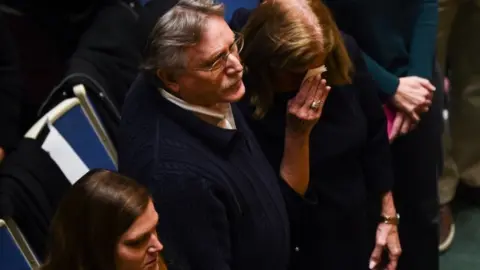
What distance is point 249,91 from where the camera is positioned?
157cm

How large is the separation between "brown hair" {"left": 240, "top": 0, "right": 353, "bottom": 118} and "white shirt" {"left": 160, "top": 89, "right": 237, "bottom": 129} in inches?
4.4

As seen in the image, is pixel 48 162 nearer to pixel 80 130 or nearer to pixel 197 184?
pixel 80 130


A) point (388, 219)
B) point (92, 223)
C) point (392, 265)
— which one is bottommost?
point (392, 265)

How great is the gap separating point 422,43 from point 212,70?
873 mm

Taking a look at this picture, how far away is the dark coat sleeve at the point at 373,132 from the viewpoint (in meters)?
1.74

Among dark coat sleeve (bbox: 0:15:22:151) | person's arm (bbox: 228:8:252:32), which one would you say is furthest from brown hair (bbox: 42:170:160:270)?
dark coat sleeve (bbox: 0:15:22:151)

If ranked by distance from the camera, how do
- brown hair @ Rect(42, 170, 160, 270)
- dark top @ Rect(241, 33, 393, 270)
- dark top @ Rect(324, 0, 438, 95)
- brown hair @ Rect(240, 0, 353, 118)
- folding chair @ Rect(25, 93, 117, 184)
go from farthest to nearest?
dark top @ Rect(324, 0, 438, 95)
folding chair @ Rect(25, 93, 117, 184)
dark top @ Rect(241, 33, 393, 270)
brown hair @ Rect(240, 0, 353, 118)
brown hair @ Rect(42, 170, 160, 270)

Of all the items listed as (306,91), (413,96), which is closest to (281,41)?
(306,91)

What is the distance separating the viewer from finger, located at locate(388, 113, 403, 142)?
75.0 inches

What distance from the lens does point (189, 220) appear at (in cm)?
125

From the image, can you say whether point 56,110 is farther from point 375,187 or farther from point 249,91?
point 375,187

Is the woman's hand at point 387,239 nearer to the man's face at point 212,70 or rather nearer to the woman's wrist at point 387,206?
the woman's wrist at point 387,206

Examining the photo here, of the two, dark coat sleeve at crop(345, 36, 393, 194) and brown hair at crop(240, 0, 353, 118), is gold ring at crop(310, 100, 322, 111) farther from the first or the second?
dark coat sleeve at crop(345, 36, 393, 194)

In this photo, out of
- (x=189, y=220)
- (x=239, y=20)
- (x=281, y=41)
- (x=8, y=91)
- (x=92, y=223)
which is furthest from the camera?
(x=8, y=91)
